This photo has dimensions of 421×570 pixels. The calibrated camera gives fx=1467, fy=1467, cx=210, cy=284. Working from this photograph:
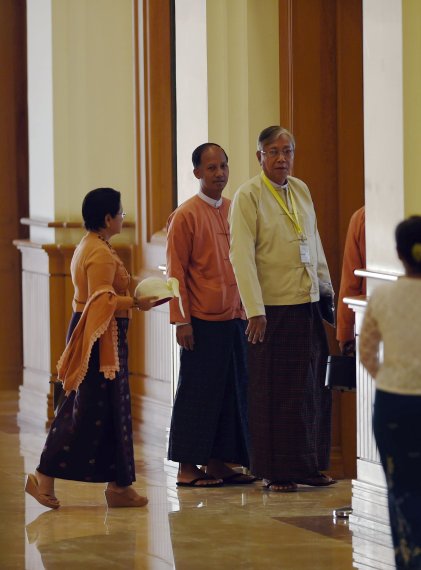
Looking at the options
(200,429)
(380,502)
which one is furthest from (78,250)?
(380,502)

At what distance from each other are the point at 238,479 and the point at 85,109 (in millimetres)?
3451

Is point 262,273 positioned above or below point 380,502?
above

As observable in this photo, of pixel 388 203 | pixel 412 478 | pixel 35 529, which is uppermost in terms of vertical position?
pixel 388 203

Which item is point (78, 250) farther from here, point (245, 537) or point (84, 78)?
point (84, 78)

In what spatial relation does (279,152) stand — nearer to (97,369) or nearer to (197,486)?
(97,369)

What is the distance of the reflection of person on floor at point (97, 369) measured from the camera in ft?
22.0

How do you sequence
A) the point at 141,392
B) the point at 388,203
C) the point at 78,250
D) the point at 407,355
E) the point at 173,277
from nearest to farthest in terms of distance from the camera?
the point at 407,355 < the point at 388,203 < the point at 78,250 < the point at 173,277 < the point at 141,392

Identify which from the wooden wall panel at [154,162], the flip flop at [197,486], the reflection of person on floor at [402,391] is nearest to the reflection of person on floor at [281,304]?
the flip flop at [197,486]

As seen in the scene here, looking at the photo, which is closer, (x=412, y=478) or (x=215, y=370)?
(x=412, y=478)

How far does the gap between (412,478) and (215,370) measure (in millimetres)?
2930

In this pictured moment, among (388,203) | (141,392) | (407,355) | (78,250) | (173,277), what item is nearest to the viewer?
(407,355)

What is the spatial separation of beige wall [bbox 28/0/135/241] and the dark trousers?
5.50 m

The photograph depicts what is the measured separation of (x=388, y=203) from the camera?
6133mm

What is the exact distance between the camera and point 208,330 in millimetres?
7383
